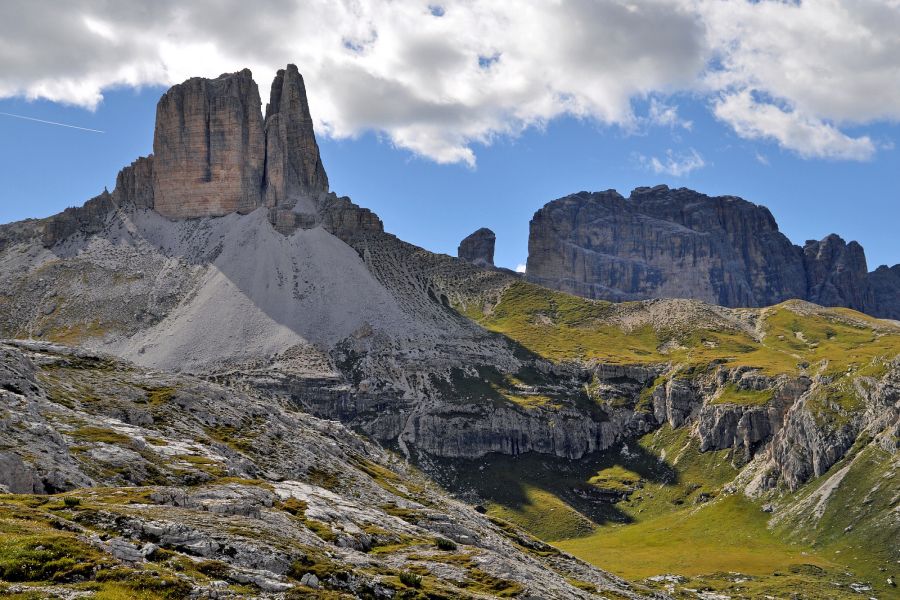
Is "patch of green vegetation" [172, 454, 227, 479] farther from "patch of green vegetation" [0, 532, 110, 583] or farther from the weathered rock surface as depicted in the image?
"patch of green vegetation" [0, 532, 110, 583]

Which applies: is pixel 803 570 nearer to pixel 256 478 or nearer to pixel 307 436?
pixel 307 436

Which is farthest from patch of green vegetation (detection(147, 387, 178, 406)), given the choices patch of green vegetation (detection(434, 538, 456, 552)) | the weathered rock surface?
patch of green vegetation (detection(434, 538, 456, 552))

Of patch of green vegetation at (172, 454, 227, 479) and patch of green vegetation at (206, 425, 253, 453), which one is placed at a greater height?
patch of green vegetation at (206, 425, 253, 453)

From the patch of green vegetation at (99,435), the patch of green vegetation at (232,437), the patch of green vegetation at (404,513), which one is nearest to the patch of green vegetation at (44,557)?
the patch of green vegetation at (99,435)

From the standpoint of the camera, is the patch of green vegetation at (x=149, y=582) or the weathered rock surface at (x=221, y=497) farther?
the weathered rock surface at (x=221, y=497)

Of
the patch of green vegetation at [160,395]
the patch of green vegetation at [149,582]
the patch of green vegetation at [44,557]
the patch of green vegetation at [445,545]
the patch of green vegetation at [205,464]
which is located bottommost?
the patch of green vegetation at [445,545]

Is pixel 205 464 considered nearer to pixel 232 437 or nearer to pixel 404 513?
pixel 232 437

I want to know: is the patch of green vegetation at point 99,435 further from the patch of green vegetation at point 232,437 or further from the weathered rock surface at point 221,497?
the patch of green vegetation at point 232,437

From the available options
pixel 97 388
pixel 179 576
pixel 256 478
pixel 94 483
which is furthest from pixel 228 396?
pixel 179 576

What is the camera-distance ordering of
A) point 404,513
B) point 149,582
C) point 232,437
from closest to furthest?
point 149,582
point 404,513
point 232,437

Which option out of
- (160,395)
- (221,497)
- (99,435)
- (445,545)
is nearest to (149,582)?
(221,497)

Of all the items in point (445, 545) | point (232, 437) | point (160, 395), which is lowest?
point (445, 545)

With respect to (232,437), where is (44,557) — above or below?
below

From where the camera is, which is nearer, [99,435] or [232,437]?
[99,435]
